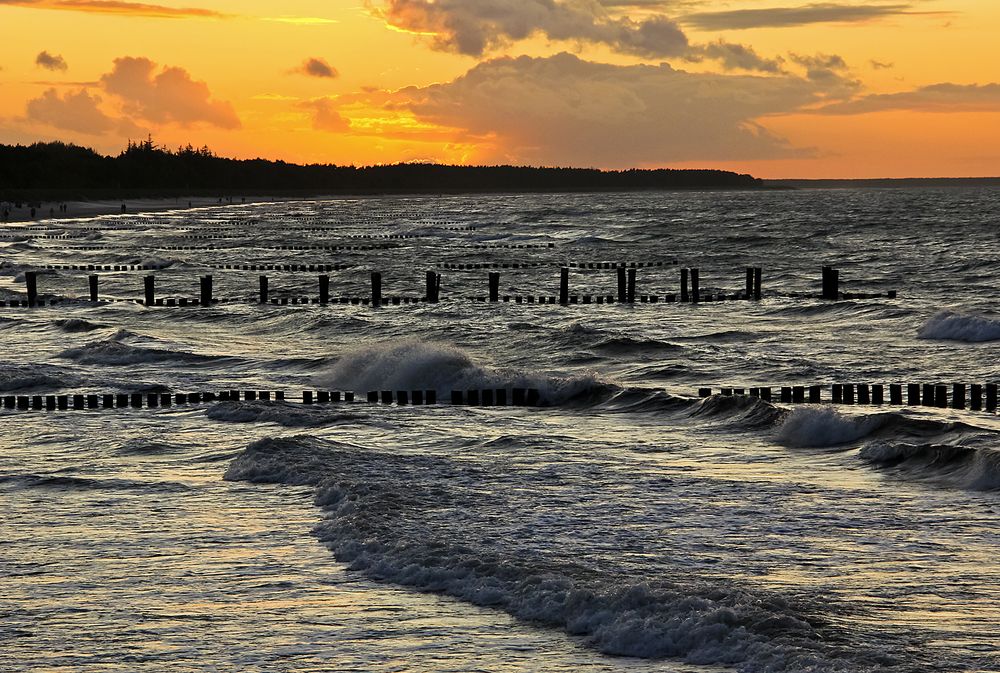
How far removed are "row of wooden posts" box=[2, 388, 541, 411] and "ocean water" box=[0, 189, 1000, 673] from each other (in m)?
0.70

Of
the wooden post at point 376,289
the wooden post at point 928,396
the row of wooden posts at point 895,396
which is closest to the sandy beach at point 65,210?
the wooden post at point 376,289

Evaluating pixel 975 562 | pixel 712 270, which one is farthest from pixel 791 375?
pixel 712 270

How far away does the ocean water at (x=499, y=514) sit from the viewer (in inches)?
405

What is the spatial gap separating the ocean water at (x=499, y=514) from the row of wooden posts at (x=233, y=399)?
0.70 m

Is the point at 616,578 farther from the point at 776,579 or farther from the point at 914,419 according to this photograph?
the point at 914,419

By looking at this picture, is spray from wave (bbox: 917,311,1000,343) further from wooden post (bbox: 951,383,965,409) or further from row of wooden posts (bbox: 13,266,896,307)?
wooden post (bbox: 951,383,965,409)

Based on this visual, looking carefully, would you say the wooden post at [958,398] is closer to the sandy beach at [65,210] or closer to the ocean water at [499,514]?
the ocean water at [499,514]

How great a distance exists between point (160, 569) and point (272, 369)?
18.4 meters

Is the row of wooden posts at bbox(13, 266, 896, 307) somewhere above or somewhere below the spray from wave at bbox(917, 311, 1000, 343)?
above

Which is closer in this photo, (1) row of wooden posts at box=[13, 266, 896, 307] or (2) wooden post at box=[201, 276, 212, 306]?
(2) wooden post at box=[201, 276, 212, 306]

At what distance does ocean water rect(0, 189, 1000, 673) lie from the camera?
10.3 meters

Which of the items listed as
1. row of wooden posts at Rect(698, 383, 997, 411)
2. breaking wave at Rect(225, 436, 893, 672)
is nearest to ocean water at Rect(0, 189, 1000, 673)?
breaking wave at Rect(225, 436, 893, 672)

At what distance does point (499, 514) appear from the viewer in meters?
14.5

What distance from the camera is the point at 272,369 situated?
3042cm
